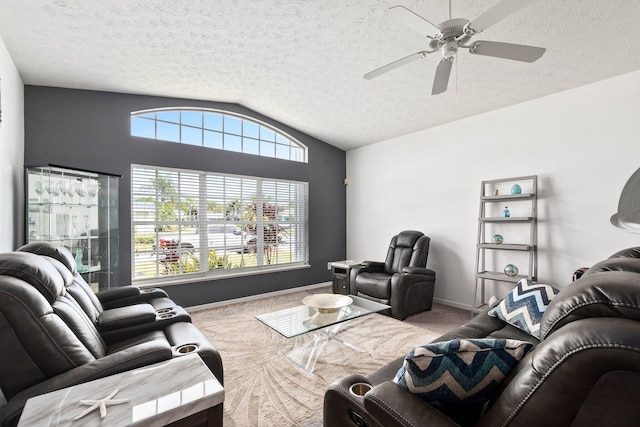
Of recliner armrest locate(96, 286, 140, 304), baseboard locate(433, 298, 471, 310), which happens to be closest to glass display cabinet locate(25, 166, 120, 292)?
recliner armrest locate(96, 286, 140, 304)

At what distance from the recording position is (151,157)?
386 cm

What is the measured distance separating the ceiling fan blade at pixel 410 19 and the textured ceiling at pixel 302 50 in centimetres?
60

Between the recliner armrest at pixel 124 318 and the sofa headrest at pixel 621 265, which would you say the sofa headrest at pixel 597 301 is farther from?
the recliner armrest at pixel 124 318

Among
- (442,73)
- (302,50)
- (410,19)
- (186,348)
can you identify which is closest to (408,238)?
(442,73)

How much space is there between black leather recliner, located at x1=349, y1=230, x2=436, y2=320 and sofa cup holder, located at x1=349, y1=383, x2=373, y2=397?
248 centimetres

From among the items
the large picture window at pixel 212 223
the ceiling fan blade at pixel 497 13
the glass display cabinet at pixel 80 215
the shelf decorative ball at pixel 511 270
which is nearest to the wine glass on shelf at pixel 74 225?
the glass display cabinet at pixel 80 215

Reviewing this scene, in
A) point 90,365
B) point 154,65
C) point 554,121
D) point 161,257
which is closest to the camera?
point 90,365

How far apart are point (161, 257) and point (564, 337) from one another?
14.0ft

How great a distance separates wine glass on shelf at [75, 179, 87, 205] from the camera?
306 cm

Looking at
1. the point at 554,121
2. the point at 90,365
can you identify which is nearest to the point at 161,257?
the point at 90,365

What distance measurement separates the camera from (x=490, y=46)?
184cm

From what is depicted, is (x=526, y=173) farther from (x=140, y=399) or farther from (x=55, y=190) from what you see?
(x=55, y=190)

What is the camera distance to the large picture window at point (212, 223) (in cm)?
387

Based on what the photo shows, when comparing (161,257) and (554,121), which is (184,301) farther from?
(554,121)
